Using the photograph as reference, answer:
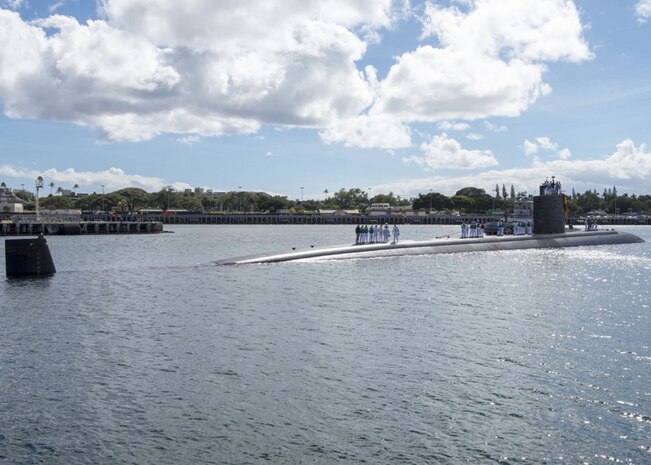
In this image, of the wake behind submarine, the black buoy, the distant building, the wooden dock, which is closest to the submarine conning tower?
the wake behind submarine

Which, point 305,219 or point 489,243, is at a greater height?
point 305,219

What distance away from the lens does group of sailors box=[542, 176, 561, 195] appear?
51094 mm

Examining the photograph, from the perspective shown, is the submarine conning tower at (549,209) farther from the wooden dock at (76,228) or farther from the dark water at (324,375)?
the wooden dock at (76,228)

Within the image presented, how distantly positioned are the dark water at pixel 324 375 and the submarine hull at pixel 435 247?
35.7 ft

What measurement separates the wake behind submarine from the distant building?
14682 cm

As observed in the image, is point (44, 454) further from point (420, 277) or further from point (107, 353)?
point (420, 277)

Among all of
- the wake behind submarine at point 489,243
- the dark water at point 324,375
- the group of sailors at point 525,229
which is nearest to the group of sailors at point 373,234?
the wake behind submarine at point 489,243

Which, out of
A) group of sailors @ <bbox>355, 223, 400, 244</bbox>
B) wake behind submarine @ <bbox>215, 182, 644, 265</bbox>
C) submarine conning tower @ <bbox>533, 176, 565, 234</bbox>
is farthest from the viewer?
submarine conning tower @ <bbox>533, 176, 565, 234</bbox>

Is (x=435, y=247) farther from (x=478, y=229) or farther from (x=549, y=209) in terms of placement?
(x=549, y=209)

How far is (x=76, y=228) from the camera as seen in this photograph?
97938mm

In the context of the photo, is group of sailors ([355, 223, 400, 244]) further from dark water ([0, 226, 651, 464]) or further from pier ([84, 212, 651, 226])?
pier ([84, 212, 651, 226])

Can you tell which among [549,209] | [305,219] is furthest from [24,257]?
[305,219]

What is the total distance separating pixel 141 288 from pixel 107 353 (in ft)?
45.4

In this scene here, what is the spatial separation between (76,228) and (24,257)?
67738mm
